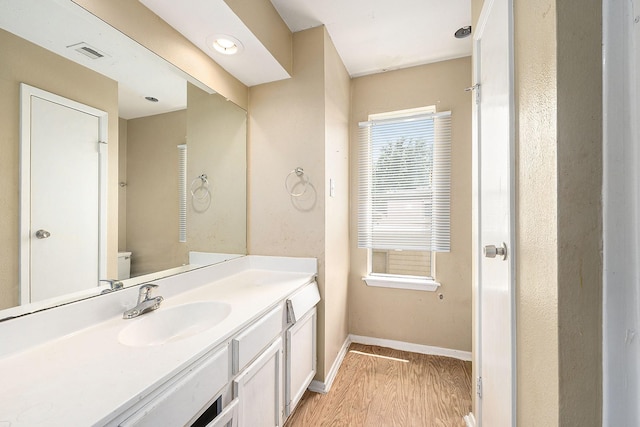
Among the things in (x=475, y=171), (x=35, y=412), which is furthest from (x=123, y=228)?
(x=475, y=171)

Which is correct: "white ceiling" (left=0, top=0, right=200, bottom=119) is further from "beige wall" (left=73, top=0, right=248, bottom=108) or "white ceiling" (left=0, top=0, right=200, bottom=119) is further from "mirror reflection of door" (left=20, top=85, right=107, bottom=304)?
"mirror reflection of door" (left=20, top=85, right=107, bottom=304)

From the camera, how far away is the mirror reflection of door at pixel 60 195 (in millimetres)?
877

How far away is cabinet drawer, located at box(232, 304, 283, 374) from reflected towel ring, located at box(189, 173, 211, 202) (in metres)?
0.86

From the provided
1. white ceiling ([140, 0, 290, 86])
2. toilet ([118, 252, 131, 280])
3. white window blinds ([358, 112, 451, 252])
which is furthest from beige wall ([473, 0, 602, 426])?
white window blinds ([358, 112, 451, 252])

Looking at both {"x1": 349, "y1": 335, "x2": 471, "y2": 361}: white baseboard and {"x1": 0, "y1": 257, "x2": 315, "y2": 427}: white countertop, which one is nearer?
{"x1": 0, "y1": 257, "x2": 315, "y2": 427}: white countertop

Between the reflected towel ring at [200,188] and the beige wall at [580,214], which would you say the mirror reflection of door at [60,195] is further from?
the beige wall at [580,214]

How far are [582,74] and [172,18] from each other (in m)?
1.67

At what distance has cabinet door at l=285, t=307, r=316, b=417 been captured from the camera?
142 cm

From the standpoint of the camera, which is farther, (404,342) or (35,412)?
(404,342)

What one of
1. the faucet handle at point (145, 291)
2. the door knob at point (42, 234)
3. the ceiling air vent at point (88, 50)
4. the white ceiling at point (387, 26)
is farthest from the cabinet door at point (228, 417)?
the white ceiling at point (387, 26)

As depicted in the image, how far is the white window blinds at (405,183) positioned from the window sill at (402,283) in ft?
0.97

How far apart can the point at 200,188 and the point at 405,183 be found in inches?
67.3

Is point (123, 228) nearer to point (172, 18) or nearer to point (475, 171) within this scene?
point (172, 18)

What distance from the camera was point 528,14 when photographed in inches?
27.7
